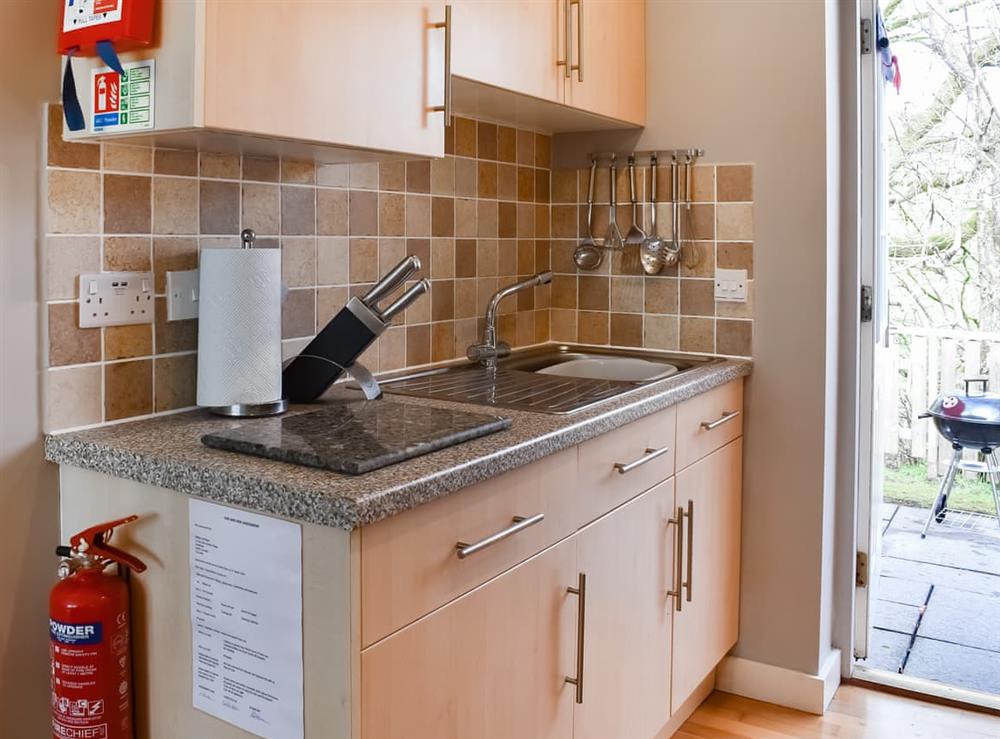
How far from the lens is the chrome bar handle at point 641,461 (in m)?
1.86

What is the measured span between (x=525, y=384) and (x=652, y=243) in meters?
0.76

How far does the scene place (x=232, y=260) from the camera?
160 cm

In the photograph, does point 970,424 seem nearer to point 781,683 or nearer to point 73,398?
point 781,683

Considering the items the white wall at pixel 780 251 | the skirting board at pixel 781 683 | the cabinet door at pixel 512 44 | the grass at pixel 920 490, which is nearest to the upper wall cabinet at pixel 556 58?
the cabinet door at pixel 512 44

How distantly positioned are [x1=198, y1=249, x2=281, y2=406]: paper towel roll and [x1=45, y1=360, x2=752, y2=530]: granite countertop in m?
0.06

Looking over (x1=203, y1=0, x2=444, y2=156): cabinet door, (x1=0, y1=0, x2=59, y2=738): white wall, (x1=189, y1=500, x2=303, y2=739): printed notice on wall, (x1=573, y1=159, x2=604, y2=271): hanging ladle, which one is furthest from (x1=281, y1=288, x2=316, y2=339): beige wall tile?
(x1=573, y1=159, x2=604, y2=271): hanging ladle

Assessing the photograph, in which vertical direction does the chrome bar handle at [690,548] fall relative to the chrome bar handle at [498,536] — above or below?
below

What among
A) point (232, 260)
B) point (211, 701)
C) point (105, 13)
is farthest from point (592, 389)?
point (105, 13)

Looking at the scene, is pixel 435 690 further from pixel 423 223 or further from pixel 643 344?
pixel 643 344

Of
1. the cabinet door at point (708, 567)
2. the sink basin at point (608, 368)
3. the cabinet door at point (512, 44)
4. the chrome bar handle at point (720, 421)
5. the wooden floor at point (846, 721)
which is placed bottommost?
the wooden floor at point (846, 721)

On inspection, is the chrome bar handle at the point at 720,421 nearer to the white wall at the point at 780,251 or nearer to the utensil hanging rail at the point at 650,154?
the white wall at the point at 780,251

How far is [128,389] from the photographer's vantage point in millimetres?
1623

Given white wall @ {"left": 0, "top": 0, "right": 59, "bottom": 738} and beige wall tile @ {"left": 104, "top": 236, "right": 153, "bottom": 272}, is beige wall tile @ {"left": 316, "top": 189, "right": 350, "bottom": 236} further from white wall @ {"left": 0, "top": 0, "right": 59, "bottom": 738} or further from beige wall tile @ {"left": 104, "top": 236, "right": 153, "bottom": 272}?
white wall @ {"left": 0, "top": 0, "right": 59, "bottom": 738}

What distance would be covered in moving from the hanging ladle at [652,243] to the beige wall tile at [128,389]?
1.50 metres
